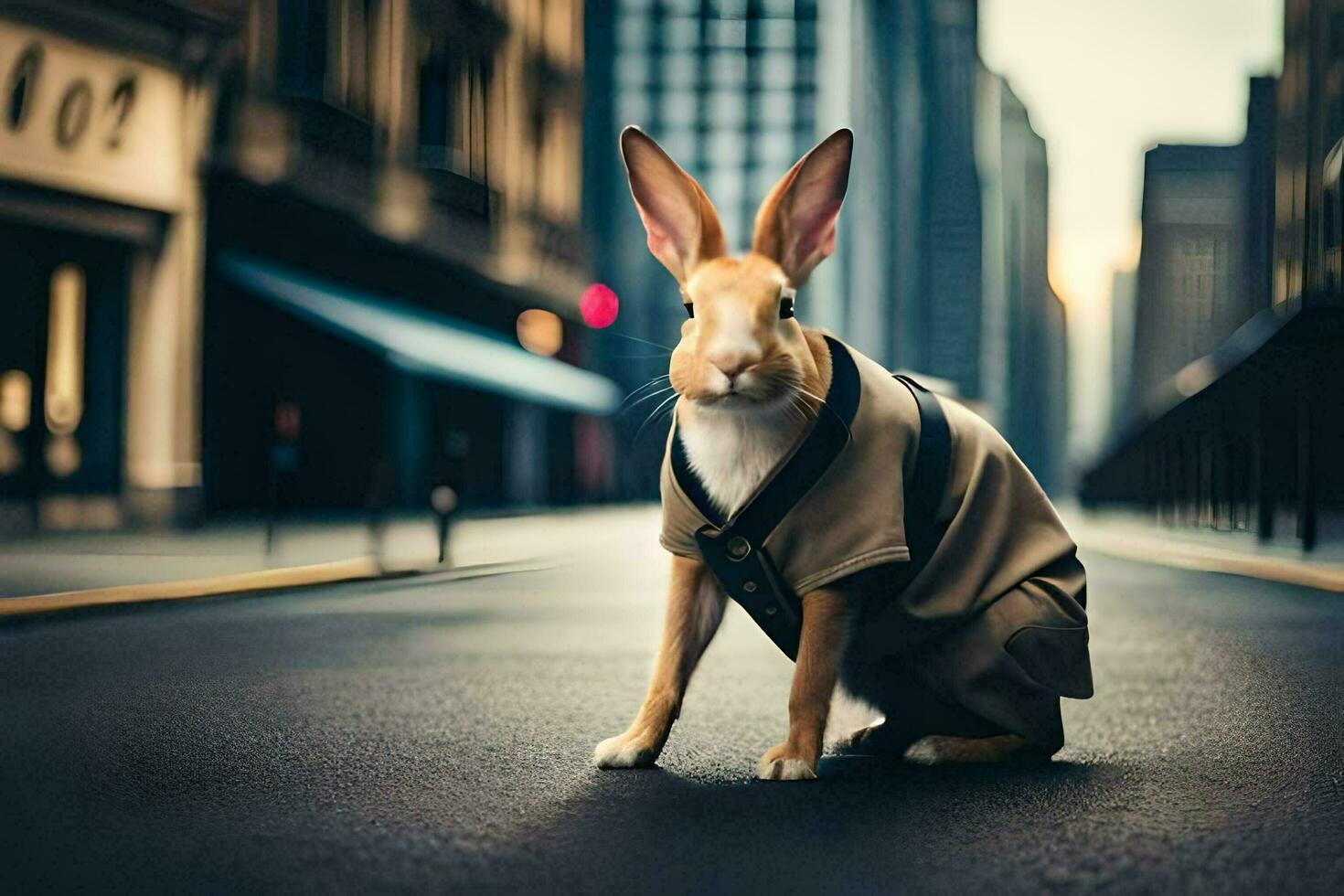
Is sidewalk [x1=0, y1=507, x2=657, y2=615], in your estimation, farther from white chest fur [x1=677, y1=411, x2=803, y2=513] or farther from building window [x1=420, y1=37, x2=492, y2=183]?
building window [x1=420, y1=37, x2=492, y2=183]

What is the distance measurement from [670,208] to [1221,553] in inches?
625

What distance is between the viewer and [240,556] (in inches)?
581

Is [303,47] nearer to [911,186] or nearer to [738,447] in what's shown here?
[738,447]

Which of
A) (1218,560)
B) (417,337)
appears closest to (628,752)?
(1218,560)

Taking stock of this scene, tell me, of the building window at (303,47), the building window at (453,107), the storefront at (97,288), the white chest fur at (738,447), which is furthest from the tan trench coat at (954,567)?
the building window at (453,107)

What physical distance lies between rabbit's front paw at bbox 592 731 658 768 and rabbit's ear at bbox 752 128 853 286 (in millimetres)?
1349

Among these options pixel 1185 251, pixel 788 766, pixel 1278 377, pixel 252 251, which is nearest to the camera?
pixel 788 766

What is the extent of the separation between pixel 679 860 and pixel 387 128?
23038 millimetres

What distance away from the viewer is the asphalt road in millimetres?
3525

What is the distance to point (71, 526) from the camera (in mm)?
18781

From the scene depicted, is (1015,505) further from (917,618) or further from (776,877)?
(776,877)

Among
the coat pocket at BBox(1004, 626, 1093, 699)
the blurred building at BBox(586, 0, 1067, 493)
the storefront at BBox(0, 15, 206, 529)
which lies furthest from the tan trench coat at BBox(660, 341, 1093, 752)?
the blurred building at BBox(586, 0, 1067, 493)

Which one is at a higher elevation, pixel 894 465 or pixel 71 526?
pixel 894 465

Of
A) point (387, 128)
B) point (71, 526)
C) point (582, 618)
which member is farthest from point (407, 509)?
point (582, 618)
